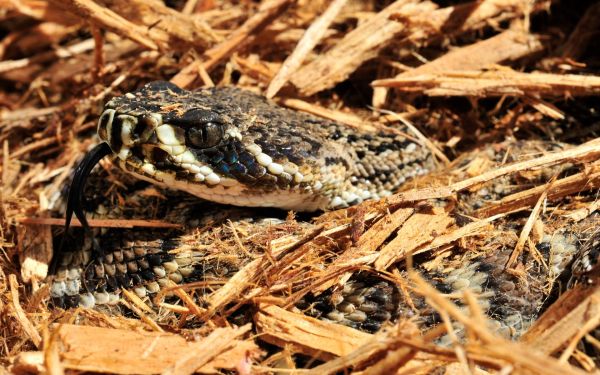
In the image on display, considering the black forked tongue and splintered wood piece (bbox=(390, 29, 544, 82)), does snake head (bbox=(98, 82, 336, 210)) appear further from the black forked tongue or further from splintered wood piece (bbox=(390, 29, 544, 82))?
splintered wood piece (bbox=(390, 29, 544, 82))

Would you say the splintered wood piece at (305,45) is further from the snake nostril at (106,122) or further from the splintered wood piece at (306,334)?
the splintered wood piece at (306,334)

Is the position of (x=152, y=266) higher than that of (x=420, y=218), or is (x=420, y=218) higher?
(x=420, y=218)

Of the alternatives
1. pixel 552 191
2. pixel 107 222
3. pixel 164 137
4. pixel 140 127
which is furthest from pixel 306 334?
pixel 552 191

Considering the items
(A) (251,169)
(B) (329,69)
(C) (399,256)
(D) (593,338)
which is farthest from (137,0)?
(D) (593,338)

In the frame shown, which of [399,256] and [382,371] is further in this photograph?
[399,256]

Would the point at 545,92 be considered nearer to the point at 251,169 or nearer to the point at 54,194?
the point at 251,169

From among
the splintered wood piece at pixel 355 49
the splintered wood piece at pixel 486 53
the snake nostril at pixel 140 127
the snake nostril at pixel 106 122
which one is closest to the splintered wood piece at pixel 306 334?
the snake nostril at pixel 140 127

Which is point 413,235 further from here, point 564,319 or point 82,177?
point 82,177
